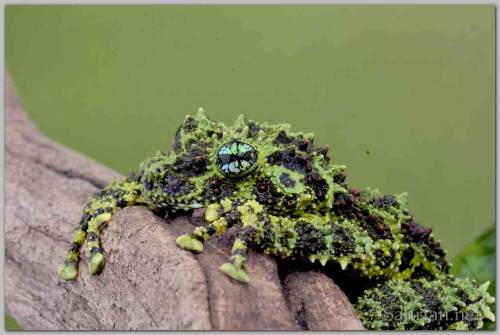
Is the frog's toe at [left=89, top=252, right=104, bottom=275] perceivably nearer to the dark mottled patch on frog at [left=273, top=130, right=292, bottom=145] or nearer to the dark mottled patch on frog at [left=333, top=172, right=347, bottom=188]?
the dark mottled patch on frog at [left=273, top=130, right=292, bottom=145]

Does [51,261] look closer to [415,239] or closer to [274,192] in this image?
[274,192]

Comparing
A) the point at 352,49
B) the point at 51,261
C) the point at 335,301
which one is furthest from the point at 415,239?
the point at 51,261

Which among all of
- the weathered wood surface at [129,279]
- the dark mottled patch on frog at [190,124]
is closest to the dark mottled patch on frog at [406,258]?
the weathered wood surface at [129,279]

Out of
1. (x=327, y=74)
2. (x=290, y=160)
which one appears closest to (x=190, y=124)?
(x=290, y=160)

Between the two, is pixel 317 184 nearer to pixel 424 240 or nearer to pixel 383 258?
pixel 383 258

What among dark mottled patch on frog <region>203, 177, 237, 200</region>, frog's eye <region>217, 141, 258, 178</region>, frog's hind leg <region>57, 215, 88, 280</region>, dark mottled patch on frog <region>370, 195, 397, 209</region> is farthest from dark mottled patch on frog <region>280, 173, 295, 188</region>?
frog's hind leg <region>57, 215, 88, 280</region>

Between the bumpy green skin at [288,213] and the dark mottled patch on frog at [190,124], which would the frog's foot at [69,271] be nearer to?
the bumpy green skin at [288,213]
